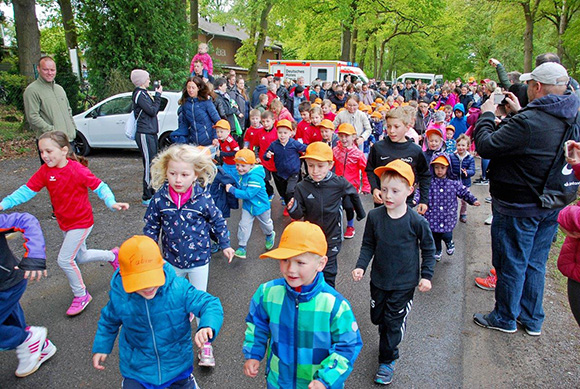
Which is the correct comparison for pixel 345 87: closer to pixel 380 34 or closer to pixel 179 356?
pixel 179 356

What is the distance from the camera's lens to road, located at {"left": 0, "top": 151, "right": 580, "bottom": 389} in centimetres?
334

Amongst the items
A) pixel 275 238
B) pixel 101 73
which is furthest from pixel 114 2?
pixel 275 238

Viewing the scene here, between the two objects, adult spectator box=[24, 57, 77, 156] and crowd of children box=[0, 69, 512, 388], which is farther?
adult spectator box=[24, 57, 77, 156]

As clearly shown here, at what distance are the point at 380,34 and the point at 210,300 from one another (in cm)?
3896

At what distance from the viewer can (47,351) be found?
3484 millimetres

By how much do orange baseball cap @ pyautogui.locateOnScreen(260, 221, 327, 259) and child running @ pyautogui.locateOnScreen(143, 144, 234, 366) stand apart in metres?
1.27

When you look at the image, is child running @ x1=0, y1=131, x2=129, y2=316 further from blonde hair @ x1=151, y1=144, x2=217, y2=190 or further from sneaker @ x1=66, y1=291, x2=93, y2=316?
blonde hair @ x1=151, y1=144, x2=217, y2=190

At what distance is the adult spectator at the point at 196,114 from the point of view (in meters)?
7.14

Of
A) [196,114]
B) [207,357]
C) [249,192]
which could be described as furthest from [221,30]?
[207,357]

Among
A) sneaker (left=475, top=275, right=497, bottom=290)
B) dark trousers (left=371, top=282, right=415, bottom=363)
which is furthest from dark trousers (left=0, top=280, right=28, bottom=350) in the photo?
sneaker (left=475, top=275, right=497, bottom=290)

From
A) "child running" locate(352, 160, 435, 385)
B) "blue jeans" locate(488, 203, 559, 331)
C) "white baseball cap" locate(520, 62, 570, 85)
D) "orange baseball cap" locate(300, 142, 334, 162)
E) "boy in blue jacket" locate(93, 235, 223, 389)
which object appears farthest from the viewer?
"orange baseball cap" locate(300, 142, 334, 162)

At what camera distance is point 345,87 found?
1742cm

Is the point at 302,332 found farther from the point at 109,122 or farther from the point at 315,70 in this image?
the point at 315,70

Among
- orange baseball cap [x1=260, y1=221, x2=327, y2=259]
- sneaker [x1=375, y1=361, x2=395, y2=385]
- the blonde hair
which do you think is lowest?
sneaker [x1=375, y1=361, x2=395, y2=385]
